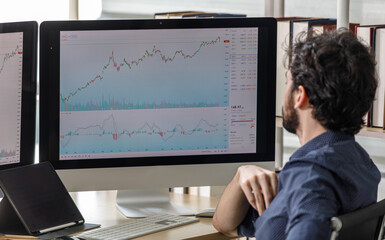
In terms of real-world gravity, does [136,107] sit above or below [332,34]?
below

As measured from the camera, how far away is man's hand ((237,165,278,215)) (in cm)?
138

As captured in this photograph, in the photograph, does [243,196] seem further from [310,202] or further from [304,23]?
[304,23]

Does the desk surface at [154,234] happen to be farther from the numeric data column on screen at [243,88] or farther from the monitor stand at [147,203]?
the numeric data column on screen at [243,88]

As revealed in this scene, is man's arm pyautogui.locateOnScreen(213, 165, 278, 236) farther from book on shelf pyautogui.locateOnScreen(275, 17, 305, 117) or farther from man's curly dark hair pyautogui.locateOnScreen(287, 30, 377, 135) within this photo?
book on shelf pyautogui.locateOnScreen(275, 17, 305, 117)

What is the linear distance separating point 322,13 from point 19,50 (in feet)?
4.94

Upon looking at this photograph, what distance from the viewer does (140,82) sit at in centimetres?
168

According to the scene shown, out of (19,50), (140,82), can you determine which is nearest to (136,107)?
(140,82)

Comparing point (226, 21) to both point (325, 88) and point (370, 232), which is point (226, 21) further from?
point (370, 232)

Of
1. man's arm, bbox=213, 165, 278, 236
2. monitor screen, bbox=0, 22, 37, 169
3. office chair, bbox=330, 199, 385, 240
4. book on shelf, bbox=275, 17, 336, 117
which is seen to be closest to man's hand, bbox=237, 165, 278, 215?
man's arm, bbox=213, 165, 278, 236

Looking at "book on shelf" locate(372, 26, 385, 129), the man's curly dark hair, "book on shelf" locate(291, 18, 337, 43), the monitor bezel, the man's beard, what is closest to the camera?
the man's curly dark hair

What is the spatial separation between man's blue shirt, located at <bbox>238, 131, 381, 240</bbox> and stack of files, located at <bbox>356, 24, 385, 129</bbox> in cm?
68

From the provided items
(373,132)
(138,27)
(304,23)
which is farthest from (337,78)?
(304,23)

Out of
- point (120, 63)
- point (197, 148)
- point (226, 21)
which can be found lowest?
point (197, 148)

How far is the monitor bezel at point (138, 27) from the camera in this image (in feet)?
5.34
